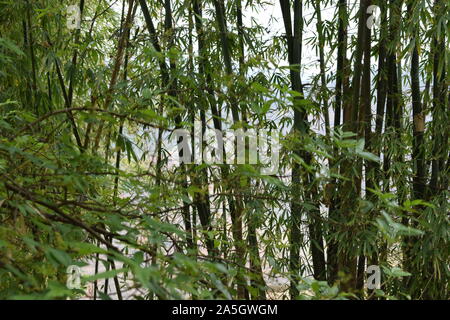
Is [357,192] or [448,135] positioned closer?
[357,192]

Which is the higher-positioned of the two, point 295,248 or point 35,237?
point 35,237

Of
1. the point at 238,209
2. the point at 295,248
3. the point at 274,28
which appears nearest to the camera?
the point at 238,209

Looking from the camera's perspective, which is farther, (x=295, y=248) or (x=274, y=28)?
(x=274, y=28)

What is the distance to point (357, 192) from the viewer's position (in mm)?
2465

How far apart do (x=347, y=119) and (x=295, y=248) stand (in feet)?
2.33

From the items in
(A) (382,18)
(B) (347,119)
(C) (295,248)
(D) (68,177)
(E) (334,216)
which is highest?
(A) (382,18)

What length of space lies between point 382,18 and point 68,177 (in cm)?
185
